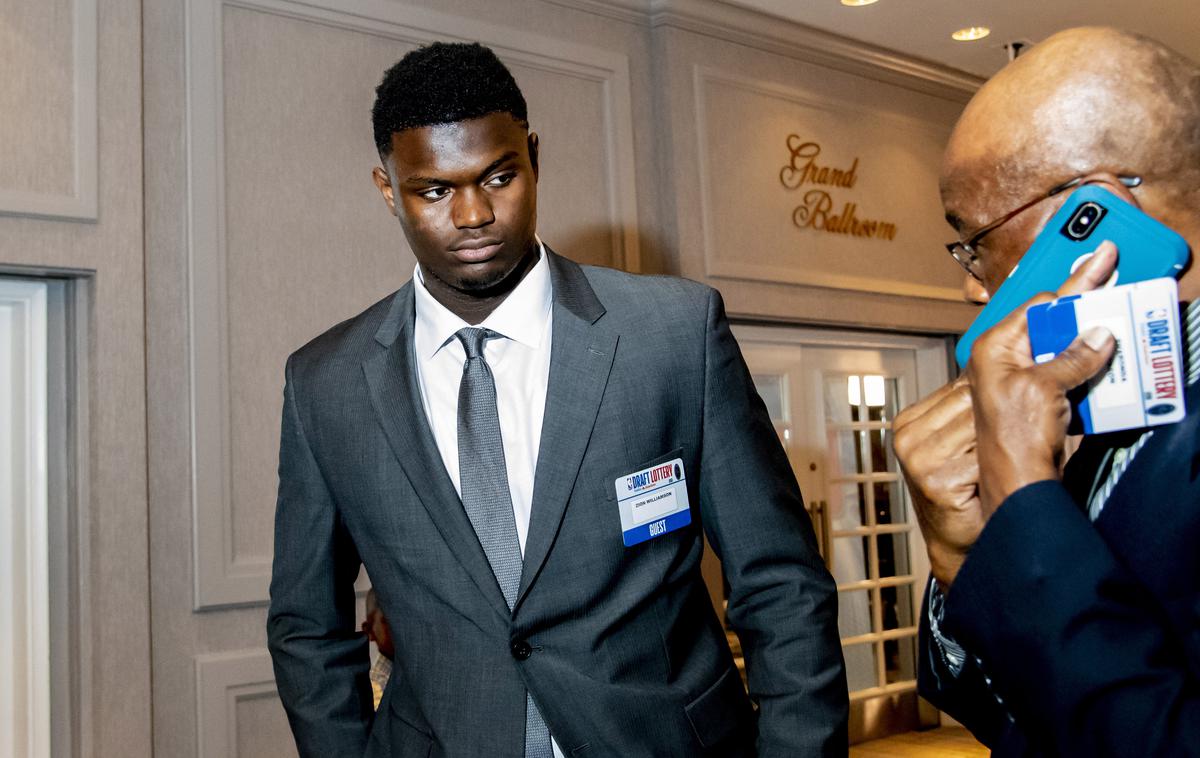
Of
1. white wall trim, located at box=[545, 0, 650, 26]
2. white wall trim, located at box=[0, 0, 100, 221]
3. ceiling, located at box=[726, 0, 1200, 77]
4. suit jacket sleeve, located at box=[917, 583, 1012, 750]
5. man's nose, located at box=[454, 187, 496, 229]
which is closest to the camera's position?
suit jacket sleeve, located at box=[917, 583, 1012, 750]

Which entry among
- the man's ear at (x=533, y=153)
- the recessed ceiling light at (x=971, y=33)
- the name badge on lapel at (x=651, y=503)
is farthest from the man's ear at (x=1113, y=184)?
the recessed ceiling light at (x=971, y=33)

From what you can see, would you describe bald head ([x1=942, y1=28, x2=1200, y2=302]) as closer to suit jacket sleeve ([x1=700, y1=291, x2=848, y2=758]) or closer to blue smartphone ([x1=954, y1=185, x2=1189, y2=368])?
blue smartphone ([x1=954, y1=185, x2=1189, y2=368])

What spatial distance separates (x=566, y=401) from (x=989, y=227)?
82cm

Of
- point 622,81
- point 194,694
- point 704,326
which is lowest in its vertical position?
point 194,694

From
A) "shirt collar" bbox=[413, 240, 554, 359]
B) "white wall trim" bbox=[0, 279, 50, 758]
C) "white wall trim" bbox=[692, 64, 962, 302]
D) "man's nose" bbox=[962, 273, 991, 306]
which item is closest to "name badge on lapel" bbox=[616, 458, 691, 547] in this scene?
"shirt collar" bbox=[413, 240, 554, 359]

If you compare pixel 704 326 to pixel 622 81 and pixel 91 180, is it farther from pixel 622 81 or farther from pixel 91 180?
pixel 622 81

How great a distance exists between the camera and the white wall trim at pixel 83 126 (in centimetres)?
337

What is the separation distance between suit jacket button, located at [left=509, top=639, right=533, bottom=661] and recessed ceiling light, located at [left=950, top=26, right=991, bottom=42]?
15.6 ft

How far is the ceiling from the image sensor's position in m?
5.16

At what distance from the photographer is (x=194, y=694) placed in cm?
350

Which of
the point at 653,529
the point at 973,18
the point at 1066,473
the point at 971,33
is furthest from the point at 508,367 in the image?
the point at 971,33

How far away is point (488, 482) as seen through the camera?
1665 mm

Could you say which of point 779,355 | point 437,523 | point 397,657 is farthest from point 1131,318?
point 779,355

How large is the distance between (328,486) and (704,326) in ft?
2.12
